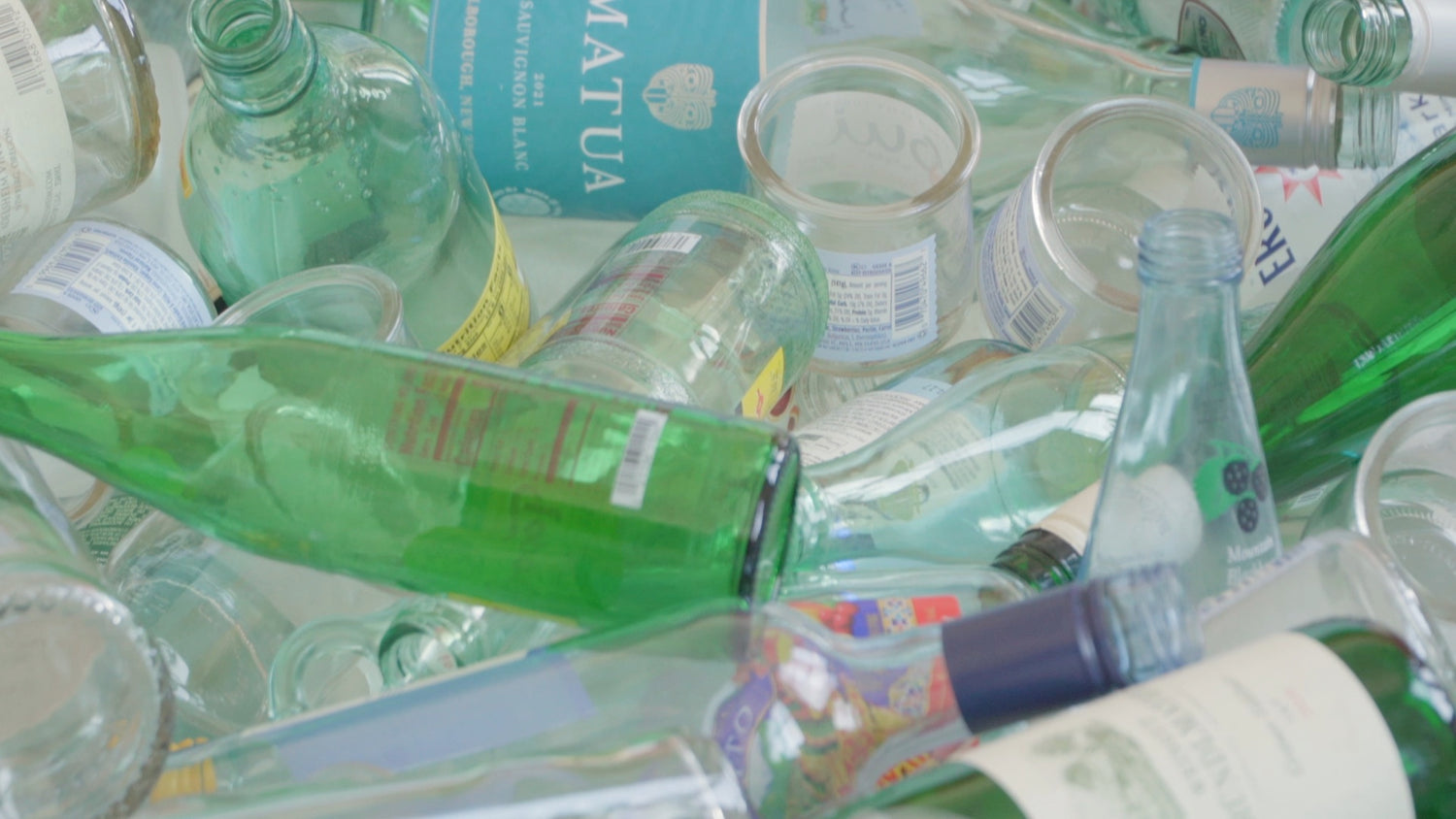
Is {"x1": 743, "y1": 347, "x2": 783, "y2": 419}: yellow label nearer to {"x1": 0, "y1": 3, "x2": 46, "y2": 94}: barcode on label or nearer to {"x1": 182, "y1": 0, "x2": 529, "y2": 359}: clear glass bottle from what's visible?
{"x1": 182, "y1": 0, "x2": 529, "y2": 359}: clear glass bottle

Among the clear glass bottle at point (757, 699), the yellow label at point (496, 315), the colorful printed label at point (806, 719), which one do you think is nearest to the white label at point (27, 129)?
the yellow label at point (496, 315)

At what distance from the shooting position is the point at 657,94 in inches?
28.0

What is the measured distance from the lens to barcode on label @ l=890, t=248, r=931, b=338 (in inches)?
25.6

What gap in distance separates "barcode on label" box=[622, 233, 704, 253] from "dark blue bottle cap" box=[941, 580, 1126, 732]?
Result: 30 cm

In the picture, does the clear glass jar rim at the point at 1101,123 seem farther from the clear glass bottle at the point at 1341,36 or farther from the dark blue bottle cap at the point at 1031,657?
the dark blue bottle cap at the point at 1031,657

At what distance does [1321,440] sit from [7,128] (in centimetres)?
62

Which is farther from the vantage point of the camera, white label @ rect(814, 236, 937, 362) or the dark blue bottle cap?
Answer: white label @ rect(814, 236, 937, 362)

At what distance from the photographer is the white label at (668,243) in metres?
0.63

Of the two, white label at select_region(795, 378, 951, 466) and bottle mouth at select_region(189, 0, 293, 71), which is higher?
bottle mouth at select_region(189, 0, 293, 71)

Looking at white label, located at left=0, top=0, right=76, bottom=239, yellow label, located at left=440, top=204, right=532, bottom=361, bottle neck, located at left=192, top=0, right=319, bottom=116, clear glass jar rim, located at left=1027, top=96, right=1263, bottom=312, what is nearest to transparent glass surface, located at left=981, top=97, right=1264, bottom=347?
clear glass jar rim, located at left=1027, top=96, right=1263, bottom=312

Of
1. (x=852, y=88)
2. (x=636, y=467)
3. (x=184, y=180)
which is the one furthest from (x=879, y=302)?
(x=184, y=180)

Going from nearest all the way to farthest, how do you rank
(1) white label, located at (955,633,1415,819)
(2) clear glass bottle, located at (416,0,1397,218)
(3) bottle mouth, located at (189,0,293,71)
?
(1) white label, located at (955,633,1415,819) < (3) bottle mouth, located at (189,0,293,71) < (2) clear glass bottle, located at (416,0,1397,218)

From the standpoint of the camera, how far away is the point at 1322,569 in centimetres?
42

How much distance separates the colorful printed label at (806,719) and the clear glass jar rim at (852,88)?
274 mm
